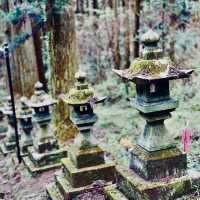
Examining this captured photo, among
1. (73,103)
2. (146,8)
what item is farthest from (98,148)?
(146,8)

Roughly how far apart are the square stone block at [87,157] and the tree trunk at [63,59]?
268 cm

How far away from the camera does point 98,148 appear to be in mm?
5891

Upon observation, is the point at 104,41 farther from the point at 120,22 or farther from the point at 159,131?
the point at 159,131

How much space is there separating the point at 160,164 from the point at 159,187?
260 mm

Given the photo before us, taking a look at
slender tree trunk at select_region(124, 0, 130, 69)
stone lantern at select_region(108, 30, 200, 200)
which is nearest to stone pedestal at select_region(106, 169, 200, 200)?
stone lantern at select_region(108, 30, 200, 200)

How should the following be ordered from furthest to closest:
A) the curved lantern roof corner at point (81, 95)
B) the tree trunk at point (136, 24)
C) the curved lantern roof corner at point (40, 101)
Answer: the tree trunk at point (136, 24)
the curved lantern roof corner at point (40, 101)
the curved lantern roof corner at point (81, 95)

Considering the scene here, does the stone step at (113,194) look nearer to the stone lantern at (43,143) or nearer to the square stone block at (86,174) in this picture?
the square stone block at (86,174)

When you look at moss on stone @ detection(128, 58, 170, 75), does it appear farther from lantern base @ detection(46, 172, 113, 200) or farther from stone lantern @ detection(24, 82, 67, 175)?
stone lantern @ detection(24, 82, 67, 175)

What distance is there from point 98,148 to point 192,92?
472cm

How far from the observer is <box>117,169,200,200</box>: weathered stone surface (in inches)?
174

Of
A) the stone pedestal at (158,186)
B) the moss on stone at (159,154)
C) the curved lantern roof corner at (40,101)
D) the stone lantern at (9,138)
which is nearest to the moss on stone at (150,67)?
the moss on stone at (159,154)

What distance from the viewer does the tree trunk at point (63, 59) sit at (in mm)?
8141

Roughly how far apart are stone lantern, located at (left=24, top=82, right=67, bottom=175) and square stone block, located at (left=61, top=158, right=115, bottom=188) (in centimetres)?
146

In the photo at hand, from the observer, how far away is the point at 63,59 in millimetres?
8266
